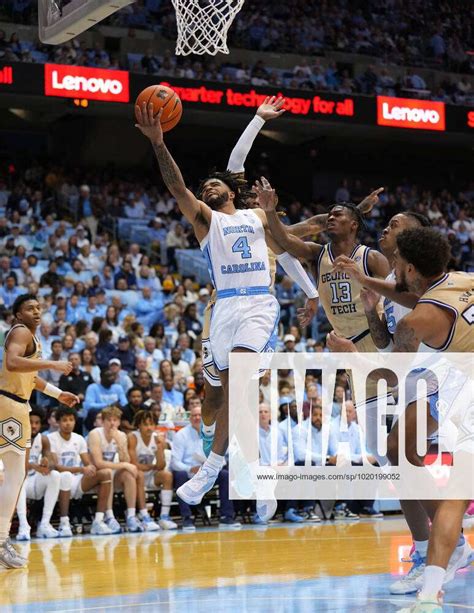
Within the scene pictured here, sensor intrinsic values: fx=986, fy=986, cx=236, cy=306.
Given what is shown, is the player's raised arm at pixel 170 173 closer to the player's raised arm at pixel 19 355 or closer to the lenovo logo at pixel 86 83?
the player's raised arm at pixel 19 355

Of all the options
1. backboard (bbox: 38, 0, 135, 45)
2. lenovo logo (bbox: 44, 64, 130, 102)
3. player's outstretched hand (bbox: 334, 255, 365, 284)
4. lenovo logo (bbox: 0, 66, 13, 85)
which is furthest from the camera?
lenovo logo (bbox: 44, 64, 130, 102)

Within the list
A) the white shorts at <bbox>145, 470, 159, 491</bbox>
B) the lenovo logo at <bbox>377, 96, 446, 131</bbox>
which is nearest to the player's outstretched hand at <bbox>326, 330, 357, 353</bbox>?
the white shorts at <bbox>145, 470, 159, 491</bbox>

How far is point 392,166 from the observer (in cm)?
2852

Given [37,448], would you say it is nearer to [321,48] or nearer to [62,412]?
[62,412]

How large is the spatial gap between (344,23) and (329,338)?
2209 centimetres

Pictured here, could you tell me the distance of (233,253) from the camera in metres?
7.09

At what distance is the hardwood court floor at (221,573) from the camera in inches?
247

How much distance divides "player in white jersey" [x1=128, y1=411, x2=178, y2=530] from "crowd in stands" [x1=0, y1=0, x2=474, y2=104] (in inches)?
397

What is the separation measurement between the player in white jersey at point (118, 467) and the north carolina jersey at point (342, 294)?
4981 millimetres

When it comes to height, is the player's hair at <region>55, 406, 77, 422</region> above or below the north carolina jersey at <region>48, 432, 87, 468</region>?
above

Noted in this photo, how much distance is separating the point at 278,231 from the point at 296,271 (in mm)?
475

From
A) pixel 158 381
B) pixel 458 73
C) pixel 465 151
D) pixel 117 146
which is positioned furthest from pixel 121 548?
pixel 465 151

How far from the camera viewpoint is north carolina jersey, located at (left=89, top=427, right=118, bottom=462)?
11.9m

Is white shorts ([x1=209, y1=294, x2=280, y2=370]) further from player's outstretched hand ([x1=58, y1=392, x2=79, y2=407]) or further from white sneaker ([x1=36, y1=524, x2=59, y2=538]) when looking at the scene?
white sneaker ([x1=36, y1=524, x2=59, y2=538])
